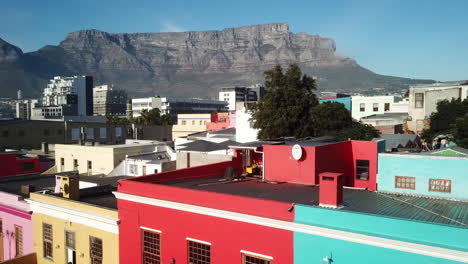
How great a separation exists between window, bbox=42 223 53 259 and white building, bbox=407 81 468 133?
58.3 m

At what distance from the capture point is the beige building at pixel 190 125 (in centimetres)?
10156

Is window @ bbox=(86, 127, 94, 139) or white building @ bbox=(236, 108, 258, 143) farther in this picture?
window @ bbox=(86, 127, 94, 139)

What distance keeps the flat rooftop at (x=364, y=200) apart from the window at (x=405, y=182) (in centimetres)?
216

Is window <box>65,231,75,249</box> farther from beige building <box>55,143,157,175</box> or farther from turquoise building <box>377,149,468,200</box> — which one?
beige building <box>55,143,157,175</box>

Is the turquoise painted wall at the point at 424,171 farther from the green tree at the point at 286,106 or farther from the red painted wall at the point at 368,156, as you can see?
the green tree at the point at 286,106

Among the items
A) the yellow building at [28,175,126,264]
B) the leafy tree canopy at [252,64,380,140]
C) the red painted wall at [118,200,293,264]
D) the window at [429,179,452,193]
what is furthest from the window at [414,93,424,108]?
the red painted wall at [118,200,293,264]

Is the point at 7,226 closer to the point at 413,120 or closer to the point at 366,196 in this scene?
the point at 366,196

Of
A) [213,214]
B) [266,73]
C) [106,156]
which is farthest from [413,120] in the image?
[213,214]

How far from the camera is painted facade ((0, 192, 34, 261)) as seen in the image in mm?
22625

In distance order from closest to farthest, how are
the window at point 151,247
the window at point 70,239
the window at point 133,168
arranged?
the window at point 151,247 < the window at point 70,239 < the window at point 133,168

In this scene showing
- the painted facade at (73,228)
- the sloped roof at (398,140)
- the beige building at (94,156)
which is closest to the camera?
the painted facade at (73,228)

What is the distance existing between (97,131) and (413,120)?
194ft

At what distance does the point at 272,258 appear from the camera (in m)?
12.9

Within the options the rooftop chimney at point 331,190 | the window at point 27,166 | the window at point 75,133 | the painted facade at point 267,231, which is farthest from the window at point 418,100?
the window at point 75,133
